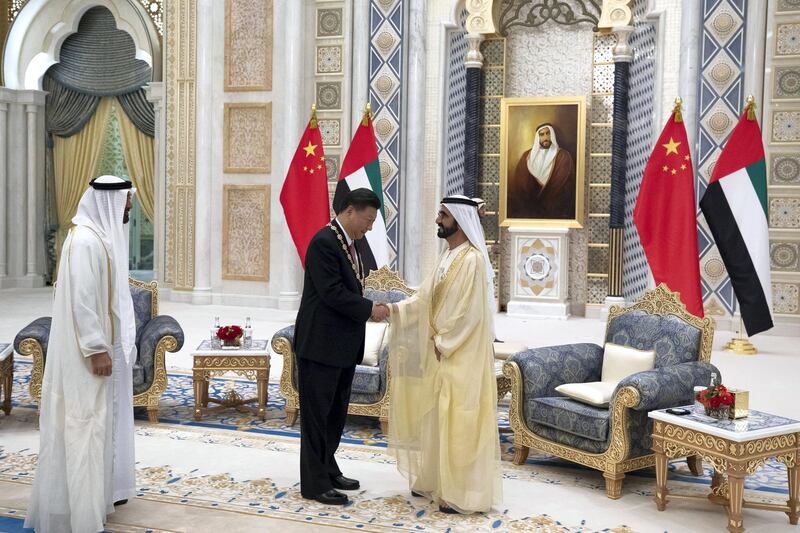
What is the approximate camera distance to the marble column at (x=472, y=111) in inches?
403

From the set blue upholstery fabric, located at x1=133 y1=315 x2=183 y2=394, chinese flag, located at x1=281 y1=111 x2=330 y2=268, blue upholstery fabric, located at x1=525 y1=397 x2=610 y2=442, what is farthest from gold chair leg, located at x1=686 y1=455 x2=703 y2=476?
chinese flag, located at x1=281 y1=111 x2=330 y2=268

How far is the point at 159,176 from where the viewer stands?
1152 centimetres

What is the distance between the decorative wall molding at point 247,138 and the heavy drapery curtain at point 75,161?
3347 mm

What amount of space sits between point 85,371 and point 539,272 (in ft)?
24.5

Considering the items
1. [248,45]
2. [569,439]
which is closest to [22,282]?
[248,45]

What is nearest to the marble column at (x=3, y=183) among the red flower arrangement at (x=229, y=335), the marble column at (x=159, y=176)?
the marble column at (x=159, y=176)

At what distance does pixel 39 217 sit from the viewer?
12898 mm

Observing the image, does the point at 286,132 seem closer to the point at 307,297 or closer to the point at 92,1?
the point at 92,1

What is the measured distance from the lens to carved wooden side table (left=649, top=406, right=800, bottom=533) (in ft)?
11.0

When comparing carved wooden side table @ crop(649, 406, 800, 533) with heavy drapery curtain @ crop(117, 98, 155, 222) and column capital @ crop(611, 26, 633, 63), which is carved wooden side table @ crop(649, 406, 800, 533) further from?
heavy drapery curtain @ crop(117, 98, 155, 222)

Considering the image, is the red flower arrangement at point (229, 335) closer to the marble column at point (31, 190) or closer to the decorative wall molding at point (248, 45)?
the decorative wall molding at point (248, 45)

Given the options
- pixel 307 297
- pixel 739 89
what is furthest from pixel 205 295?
pixel 307 297

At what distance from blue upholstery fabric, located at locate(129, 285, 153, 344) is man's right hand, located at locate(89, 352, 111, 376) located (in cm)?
212

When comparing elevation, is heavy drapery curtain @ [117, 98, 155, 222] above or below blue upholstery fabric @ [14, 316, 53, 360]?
above
